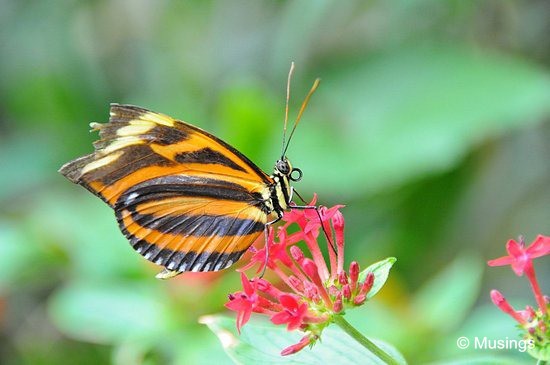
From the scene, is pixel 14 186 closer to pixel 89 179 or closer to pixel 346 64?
pixel 346 64

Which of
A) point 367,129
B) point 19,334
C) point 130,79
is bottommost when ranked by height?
point 19,334

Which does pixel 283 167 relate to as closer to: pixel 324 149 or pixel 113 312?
pixel 113 312

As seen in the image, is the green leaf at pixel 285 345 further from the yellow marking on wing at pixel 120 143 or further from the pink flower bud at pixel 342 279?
the yellow marking on wing at pixel 120 143

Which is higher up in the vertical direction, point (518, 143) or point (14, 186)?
Result: point (518, 143)

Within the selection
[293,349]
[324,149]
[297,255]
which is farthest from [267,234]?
[324,149]

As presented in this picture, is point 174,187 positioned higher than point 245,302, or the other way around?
point 174,187

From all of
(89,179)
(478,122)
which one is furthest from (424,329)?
(89,179)

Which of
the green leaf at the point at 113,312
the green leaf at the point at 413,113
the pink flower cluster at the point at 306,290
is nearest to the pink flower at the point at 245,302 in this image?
the pink flower cluster at the point at 306,290
